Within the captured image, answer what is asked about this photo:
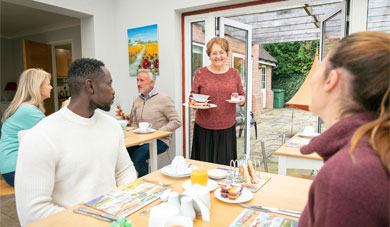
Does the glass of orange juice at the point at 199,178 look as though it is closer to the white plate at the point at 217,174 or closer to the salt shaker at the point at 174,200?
the white plate at the point at 217,174

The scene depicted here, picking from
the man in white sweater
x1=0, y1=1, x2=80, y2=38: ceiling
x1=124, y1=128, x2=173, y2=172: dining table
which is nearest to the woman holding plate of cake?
x1=124, y1=128, x2=173, y2=172: dining table

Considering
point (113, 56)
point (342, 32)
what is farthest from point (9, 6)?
point (342, 32)

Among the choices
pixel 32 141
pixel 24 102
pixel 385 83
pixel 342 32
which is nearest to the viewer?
pixel 385 83

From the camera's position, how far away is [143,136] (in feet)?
8.93

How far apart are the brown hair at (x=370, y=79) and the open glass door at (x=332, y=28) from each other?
274 cm

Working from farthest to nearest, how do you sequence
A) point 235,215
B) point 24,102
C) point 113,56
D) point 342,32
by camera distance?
1. point 113,56
2. point 342,32
3. point 24,102
4. point 235,215

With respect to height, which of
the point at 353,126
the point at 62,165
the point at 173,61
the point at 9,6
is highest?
the point at 9,6

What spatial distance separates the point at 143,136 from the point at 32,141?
1.58m

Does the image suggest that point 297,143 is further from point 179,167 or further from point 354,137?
point 354,137

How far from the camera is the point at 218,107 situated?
277cm

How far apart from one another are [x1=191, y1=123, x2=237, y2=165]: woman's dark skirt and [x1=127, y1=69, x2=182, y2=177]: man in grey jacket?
0.41 meters

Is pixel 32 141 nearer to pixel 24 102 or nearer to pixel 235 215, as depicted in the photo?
pixel 235 215

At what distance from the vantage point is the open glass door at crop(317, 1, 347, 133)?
2.96 metres

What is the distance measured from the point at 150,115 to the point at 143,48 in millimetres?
1406
